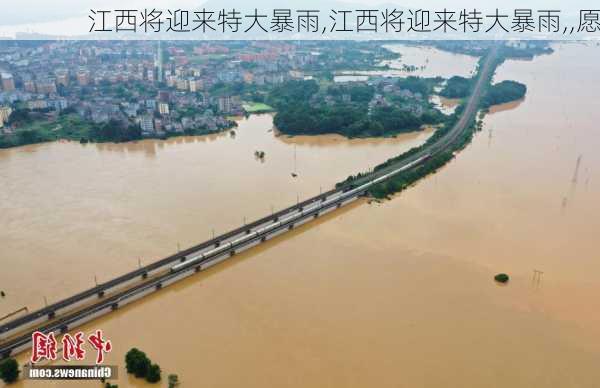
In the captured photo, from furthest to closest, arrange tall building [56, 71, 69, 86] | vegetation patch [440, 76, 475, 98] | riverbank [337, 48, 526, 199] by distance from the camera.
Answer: tall building [56, 71, 69, 86] < vegetation patch [440, 76, 475, 98] < riverbank [337, 48, 526, 199]

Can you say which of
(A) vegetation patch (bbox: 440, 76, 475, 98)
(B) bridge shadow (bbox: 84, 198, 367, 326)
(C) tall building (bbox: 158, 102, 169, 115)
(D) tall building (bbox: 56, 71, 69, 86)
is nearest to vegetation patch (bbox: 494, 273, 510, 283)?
(B) bridge shadow (bbox: 84, 198, 367, 326)

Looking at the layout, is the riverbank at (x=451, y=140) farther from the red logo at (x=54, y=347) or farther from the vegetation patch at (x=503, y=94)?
the red logo at (x=54, y=347)

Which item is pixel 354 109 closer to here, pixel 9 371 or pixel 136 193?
pixel 136 193

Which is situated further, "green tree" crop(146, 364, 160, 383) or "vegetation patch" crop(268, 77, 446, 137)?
"vegetation patch" crop(268, 77, 446, 137)

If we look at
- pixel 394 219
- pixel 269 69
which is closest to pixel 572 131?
pixel 394 219

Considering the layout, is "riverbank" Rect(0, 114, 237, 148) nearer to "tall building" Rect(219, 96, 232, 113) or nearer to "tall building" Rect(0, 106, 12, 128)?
"tall building" Rect(0, 106, 12, 128)

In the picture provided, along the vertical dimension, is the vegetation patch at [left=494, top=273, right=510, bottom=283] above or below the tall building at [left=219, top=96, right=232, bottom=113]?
below
